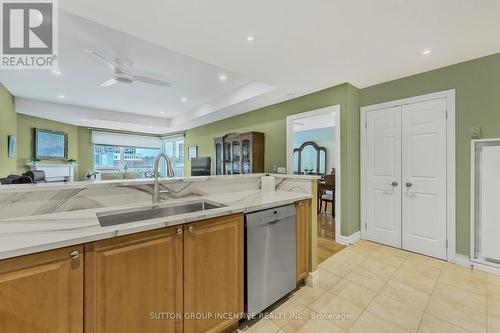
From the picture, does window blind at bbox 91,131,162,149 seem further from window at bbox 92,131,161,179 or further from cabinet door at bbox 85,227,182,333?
cabinet door at bbox 85,227,182,333

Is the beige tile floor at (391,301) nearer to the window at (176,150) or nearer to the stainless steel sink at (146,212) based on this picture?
the stainless steel sink at (146,212)

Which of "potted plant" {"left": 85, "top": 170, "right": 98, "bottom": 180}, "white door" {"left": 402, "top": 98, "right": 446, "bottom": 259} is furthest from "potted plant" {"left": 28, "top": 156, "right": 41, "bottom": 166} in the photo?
"white door" {"left": 402, "top": 98, "right": 446, "bottom": 259}

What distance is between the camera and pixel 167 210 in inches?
69.6

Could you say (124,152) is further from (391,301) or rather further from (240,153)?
(391,301)

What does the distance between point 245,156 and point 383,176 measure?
260 centimetres

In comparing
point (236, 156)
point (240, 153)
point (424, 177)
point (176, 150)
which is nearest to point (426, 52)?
point (424, 177)

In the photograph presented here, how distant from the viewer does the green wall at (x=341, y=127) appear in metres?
3.17

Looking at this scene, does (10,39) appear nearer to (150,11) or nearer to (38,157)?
(150,11)

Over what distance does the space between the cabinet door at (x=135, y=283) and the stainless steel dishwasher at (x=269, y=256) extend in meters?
0.54

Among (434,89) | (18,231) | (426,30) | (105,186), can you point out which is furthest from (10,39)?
(434,89)

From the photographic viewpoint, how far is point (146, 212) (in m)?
1.67

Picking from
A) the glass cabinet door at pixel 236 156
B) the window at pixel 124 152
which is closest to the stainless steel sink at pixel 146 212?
the glass cabinet door at pixel 236 156

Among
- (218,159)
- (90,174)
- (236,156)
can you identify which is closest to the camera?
(236,156)

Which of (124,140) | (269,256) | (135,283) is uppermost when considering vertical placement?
(124,140)
